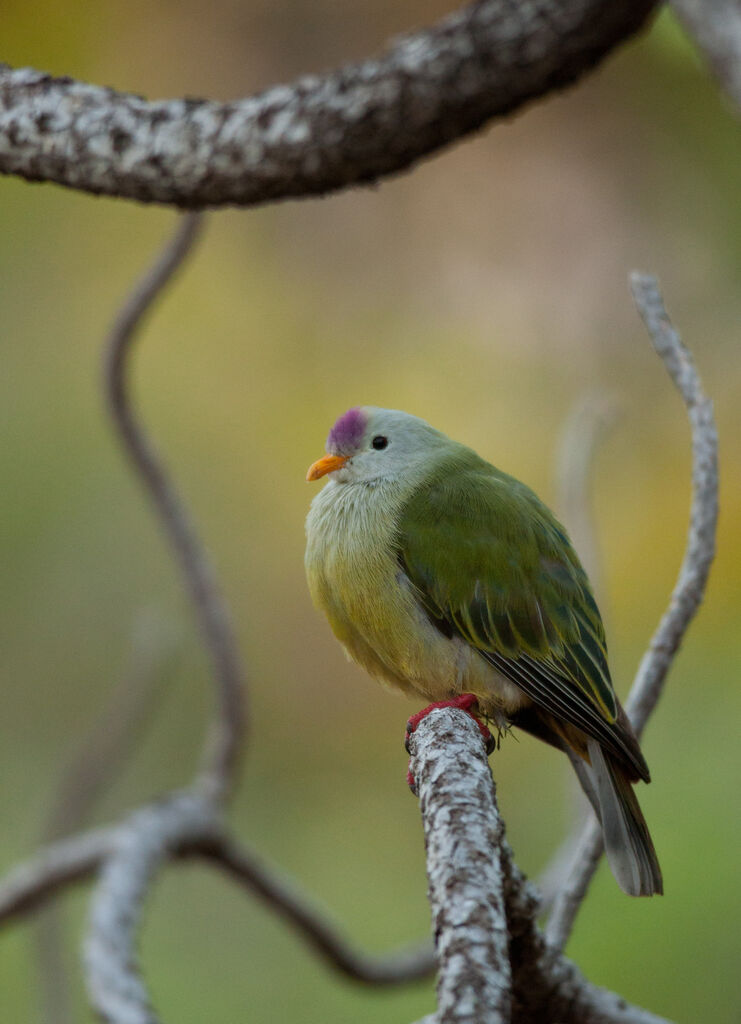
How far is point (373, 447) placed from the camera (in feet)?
9.75

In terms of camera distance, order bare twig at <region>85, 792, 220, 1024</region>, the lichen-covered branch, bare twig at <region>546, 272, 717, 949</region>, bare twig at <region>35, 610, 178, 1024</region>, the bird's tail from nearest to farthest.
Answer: the lichen-covered branch < bare twig at <region>85, 792, 220, 1024</region> < bare twig at <region>546, 272, 717, 949</region> < the bird's tail < bare twig at <region>35, 610, 178, 1024</region>

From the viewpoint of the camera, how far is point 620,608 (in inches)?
201

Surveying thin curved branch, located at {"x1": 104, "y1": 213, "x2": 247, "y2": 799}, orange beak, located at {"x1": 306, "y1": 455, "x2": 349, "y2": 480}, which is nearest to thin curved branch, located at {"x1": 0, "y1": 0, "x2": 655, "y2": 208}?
orange beak, located at {"x1": 306, "y1": 455, "x2": 349, "y2": 480}

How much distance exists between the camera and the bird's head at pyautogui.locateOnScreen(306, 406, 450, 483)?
2904 millimetres

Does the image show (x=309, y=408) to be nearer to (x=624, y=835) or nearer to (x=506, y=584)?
(x=506, y=584)

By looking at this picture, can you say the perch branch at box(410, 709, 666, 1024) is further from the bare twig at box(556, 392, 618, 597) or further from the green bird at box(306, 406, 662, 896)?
the bare twig at box(556, 392, 618, 597)

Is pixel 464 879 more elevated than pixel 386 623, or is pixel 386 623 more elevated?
pixel 386 623

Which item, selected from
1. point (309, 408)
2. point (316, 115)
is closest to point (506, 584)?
point (316, 115)

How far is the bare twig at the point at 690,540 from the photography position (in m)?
2.01

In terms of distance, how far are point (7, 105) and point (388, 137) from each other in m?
0.53

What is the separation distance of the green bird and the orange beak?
0.41 ft

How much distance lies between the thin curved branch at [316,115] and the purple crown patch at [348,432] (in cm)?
156

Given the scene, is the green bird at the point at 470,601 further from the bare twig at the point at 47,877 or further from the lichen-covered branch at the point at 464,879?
the lichen-covered branch at the point at 464,879

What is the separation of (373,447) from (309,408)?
244 cm
